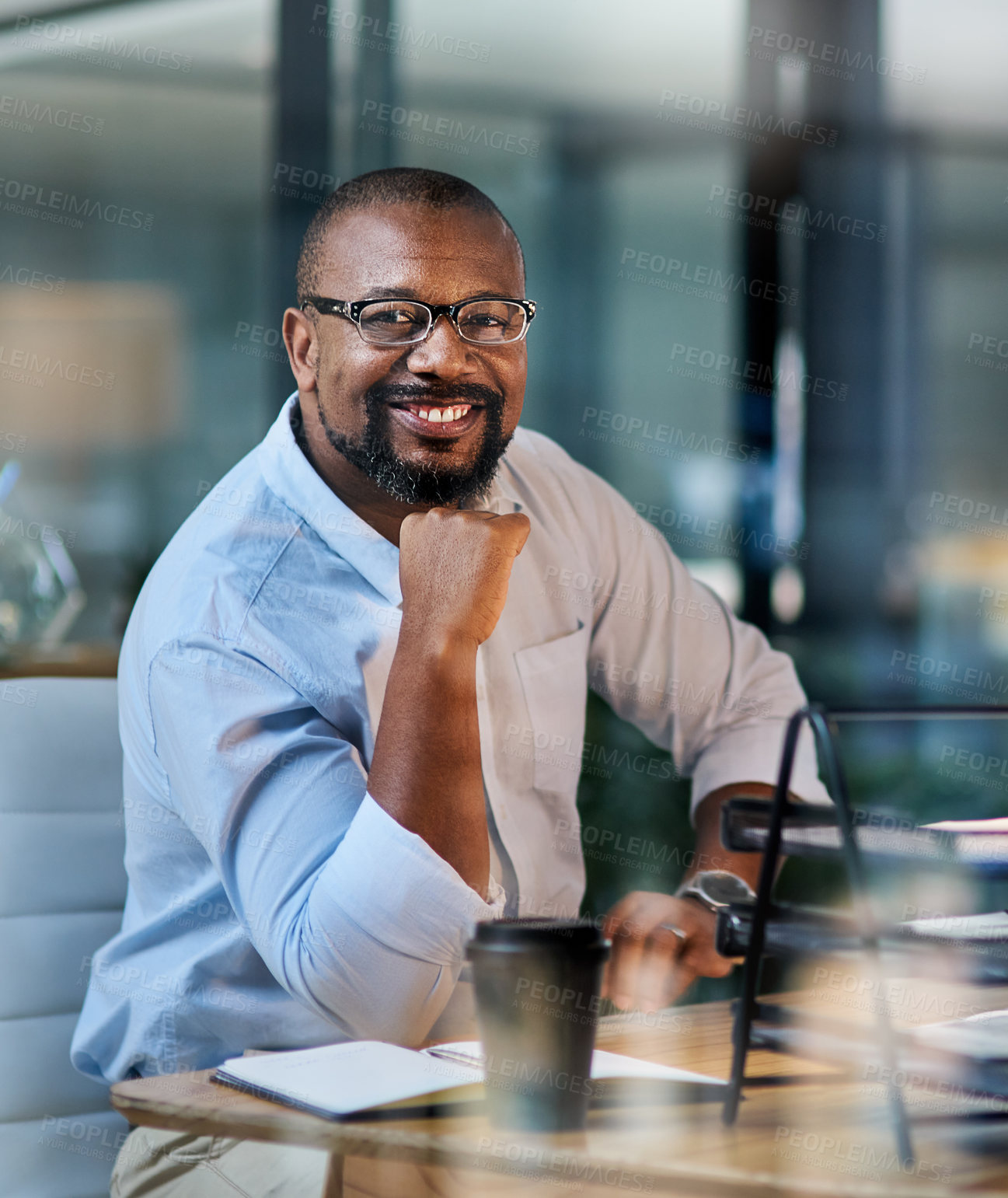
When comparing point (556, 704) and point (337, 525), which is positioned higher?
point (337, 525)

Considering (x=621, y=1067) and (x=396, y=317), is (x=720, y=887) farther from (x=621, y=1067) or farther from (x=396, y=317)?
(x=396, y=317)

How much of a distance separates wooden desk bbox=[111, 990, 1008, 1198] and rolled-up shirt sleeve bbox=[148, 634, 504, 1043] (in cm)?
22

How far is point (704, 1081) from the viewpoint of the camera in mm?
788

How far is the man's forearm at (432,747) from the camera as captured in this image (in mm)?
1022

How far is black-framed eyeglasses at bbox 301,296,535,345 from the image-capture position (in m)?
1.17

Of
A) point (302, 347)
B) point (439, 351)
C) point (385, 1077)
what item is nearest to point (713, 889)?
point (385, 1077)

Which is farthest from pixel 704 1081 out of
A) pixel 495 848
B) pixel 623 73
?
pixel 623 73

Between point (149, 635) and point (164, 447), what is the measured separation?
906 millimetres

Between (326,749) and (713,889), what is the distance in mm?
385

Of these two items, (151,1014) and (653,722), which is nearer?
(151,1014)

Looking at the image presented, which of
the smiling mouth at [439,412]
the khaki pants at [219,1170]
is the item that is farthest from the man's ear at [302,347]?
the khaki pants at [219,1170]

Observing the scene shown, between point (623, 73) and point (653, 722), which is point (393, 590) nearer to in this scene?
point (653, 722)

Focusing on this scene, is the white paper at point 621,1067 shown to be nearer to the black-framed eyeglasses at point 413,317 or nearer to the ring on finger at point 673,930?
the ring on finger at point 673,930

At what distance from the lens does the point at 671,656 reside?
148 cm
